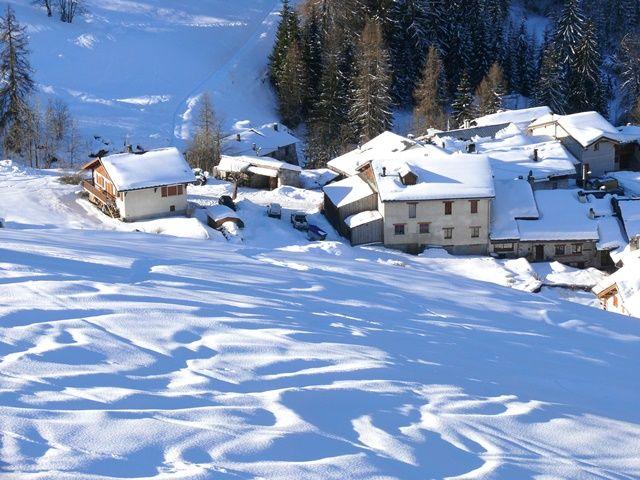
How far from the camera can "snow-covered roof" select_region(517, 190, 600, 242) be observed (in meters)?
35.4

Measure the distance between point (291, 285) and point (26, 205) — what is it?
86.1ft

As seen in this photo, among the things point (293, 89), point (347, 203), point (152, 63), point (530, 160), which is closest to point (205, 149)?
point (293, 89)

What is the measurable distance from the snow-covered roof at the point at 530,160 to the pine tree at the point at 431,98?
12.8 meters

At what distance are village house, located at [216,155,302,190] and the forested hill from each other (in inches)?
440

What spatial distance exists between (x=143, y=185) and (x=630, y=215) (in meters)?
21.6

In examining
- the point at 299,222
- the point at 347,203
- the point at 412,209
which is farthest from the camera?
the point at 347,203

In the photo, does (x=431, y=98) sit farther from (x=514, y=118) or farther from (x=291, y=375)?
Answer: (x=291, y=375)

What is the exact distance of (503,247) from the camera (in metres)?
36.2

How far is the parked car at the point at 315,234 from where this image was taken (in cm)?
3556

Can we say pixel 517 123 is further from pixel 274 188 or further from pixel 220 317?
pixel 220 317

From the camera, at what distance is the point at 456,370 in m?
9.72

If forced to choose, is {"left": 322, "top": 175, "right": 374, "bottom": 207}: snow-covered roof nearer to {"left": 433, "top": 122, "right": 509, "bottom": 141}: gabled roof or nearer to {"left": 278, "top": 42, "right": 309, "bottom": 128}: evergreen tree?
{"left": 433, "top": 122, "right": 509, "bottom": 141}: gabled roof

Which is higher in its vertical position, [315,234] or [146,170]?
[146,170]

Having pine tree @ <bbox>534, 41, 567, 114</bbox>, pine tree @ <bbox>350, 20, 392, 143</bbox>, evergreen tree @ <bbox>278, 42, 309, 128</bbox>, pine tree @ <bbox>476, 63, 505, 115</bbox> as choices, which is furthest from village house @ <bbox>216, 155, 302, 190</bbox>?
A: pine tree @ <bbox>534, 41, 567, 114</bbox>
